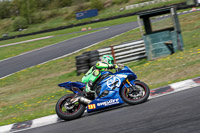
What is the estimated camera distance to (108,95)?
7211 millimetres

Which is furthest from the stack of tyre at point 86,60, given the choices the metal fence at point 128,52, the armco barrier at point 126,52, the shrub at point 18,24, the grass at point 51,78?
the shrub at point 18,24

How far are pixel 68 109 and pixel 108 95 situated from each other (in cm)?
103

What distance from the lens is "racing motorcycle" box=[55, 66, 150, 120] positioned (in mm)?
7172

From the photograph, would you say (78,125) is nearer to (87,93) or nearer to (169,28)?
(87,93)

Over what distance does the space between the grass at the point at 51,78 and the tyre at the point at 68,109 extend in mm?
999

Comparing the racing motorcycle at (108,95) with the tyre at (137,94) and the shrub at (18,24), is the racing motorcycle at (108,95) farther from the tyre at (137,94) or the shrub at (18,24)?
the shrub at (18,24)

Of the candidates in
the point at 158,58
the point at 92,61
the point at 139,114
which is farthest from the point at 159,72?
the point at 139,114

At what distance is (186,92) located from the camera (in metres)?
7.20

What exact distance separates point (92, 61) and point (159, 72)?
12.7 feet

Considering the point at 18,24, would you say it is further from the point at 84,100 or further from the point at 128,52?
the point at 84,100

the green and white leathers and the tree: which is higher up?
the tree

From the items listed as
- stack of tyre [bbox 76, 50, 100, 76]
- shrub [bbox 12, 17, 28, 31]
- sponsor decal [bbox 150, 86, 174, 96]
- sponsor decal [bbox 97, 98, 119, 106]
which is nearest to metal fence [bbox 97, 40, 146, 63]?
stack of tyre [bbox 76, 50, 100, 76]

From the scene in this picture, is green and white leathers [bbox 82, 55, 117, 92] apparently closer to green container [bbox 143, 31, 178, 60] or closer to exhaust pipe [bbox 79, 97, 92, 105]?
exhaust pipe [bbox 79, 97, 92, 105]

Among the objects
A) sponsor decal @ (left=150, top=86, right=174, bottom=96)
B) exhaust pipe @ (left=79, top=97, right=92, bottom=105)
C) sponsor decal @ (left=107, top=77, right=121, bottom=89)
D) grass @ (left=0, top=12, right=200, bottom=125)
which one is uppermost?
sponsor decal @ (left=107, top=77, right=121, bottom=89)
